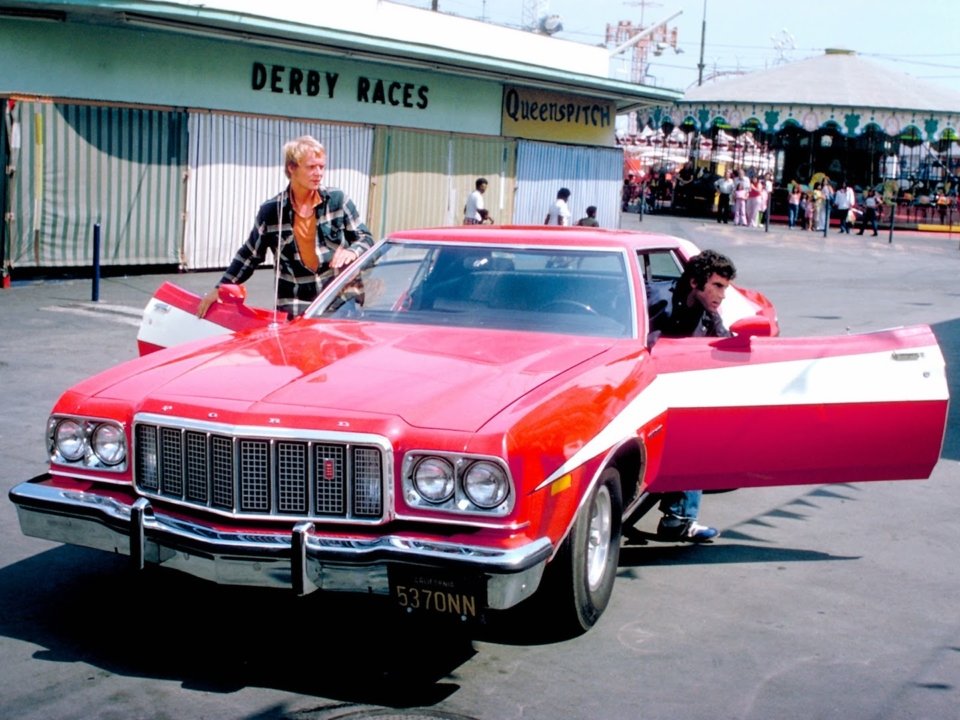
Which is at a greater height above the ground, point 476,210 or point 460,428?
point 476,210

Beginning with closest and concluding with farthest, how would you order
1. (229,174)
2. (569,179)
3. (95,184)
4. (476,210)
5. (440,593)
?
(440,593) → (95,184) → (229,174) → (476,210) → (569,179)

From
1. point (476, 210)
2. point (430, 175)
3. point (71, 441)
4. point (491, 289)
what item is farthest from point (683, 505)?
point (430, 175)

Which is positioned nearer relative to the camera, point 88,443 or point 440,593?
point 440,593

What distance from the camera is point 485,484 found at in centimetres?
434

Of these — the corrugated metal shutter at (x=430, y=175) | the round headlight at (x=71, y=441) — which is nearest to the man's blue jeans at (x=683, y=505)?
the round headlight at (x=71, y=441)

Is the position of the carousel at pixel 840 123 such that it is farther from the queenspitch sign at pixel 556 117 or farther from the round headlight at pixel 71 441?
the round headlight at pixel 71 441

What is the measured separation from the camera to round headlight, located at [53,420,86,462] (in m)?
4.79

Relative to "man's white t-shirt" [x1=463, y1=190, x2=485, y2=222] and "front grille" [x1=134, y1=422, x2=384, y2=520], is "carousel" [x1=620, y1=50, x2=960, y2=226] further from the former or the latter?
"front grille" [x1=134, y1=422, x2=384, y2=520]

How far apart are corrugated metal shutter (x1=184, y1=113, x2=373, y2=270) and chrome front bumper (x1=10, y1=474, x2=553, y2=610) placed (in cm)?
1487

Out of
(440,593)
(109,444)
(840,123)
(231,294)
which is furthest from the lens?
(840,123)

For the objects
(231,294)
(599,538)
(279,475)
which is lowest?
(599,538)

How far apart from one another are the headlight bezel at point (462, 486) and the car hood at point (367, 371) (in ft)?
0.40

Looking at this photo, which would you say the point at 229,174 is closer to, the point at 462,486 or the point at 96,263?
the point at 96,263

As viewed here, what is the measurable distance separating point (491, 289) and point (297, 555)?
2.22 m
